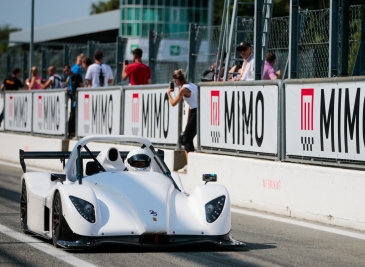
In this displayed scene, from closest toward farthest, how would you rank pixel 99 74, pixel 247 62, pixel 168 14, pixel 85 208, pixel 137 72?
pixel 85 208
pixel 247 62
pixel 137 72
pixel 99 74
pixel 168 14

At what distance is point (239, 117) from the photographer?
1433 cm

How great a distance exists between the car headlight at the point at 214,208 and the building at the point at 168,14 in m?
79.3

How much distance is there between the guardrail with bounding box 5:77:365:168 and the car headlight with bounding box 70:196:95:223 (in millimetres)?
3919

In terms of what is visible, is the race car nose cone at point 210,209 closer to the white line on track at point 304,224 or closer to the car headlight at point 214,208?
the car headlight at point 214,208

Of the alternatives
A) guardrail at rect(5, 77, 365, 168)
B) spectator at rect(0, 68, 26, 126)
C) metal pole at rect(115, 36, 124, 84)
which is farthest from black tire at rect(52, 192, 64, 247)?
spectator at rect(0, 68, 26, 126)

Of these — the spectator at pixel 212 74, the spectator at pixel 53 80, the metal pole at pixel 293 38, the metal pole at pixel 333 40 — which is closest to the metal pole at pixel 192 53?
the spectator at pixel 212 74

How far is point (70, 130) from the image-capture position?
Answer: 2181cm

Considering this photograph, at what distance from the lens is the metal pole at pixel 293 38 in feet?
46.6

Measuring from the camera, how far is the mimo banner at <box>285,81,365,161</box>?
1152 cm

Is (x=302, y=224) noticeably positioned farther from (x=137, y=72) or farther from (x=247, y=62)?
(x=137, y=72)

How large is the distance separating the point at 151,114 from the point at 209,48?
224 cm

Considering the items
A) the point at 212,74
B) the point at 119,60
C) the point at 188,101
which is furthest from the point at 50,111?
the point at 188,101

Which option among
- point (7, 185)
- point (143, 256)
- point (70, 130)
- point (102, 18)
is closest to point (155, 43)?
point (70, 130)

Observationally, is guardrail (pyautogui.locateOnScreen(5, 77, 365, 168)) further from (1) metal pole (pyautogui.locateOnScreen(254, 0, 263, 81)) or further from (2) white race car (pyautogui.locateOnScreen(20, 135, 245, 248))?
(2) white race car (pyautogui.locateOnScreen(20, 135, 245, 248))
